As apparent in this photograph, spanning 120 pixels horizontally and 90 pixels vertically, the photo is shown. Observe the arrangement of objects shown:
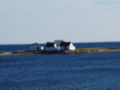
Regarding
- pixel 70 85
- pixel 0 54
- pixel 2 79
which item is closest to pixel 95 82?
pixel 70 85

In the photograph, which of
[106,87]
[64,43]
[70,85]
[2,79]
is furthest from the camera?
[64,43]

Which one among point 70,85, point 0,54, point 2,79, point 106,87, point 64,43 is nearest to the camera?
point 106,87

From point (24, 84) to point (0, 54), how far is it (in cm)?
10863

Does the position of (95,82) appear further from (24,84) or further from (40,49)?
(40,49)

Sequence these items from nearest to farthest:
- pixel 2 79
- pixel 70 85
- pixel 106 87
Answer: pixel 106 87 < pixel 70 85 < pixel 2 79

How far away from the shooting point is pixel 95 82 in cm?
6700

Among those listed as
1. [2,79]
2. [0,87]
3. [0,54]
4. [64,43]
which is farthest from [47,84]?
[0,54]

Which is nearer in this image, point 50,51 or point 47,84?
point 47,84

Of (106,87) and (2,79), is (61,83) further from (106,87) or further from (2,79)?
(2,79)

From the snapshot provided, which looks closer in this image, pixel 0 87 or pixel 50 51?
pixel 0 87

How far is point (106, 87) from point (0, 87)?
1657 cm

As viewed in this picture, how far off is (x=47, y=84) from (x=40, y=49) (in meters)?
102

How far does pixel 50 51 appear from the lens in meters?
166

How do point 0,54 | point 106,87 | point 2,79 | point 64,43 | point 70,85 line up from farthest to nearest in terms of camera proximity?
point 0,54 → point 64,43 → point 2,79 → point 70,85 → point 106,87
